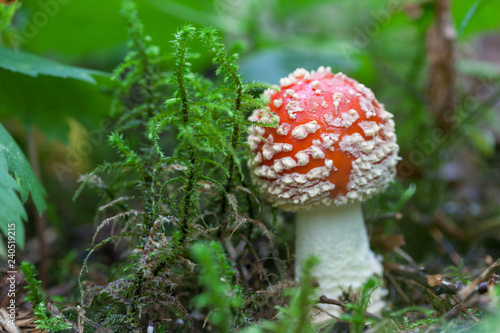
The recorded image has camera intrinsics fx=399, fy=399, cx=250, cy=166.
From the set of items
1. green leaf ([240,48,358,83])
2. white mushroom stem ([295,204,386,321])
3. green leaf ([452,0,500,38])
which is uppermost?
green leaf ([452,0,500,38])

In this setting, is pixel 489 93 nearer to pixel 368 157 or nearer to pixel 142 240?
pixel 368 157

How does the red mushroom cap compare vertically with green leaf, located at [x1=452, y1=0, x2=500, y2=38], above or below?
below

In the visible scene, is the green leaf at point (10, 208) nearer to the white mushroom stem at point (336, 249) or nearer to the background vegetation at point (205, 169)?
the background vegetation at point (205, 169)

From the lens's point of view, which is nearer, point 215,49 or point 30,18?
point 215,49

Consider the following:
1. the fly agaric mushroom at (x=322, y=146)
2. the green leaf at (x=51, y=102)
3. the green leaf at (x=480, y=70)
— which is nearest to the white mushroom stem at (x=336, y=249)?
the fly agaric mushroom at (x=322, y=146)

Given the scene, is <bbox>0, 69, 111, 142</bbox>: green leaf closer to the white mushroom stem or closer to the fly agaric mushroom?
the fly agaric mushroom

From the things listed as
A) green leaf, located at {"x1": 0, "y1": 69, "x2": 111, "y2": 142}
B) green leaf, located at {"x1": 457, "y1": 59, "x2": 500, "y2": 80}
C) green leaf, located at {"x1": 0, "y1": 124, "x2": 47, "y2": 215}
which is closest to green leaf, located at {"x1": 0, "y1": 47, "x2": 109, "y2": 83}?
green leaf, located at {"x1": 0, "y1": 69, "x2": 111, "y2": 142}

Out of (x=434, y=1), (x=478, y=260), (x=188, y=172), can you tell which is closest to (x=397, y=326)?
(x=188, y=172)

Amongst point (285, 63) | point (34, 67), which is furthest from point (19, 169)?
point (285, 63)
